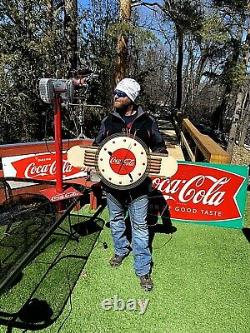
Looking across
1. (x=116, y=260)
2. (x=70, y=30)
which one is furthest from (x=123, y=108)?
(x=70, y=30)

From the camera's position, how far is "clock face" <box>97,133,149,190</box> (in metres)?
2.40

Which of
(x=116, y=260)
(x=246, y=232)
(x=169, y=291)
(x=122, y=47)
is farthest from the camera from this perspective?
(x=122, y=47)

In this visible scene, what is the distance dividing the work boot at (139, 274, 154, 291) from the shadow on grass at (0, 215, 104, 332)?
0.59 m

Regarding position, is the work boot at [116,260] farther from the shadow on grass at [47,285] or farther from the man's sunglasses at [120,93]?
the man's sunglasses at [120,93]

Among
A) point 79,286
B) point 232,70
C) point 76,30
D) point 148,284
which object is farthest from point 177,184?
point 232,70

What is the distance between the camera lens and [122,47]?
6793mm

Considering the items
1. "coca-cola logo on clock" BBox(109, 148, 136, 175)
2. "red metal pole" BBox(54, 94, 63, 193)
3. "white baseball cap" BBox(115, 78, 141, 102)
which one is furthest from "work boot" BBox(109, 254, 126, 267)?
"white baseball cap" BBox(115, 78, 141, 102)

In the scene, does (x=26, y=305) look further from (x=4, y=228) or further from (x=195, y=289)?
(x=195, y=289)

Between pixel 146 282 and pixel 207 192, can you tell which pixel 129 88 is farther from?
pixel 207 192

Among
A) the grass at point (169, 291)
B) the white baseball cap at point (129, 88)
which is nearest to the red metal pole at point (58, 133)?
the grass at point (169, 291)

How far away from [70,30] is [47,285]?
5086 mm

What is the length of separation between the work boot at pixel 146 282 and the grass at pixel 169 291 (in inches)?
1.7

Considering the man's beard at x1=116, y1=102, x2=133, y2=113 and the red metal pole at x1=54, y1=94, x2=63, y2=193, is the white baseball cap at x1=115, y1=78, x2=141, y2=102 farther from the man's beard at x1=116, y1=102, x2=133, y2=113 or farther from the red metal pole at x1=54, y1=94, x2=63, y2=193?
the red metal pole at x1=54, y1=94, x2=63, y2=193

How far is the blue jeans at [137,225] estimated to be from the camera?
267 cm
